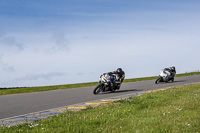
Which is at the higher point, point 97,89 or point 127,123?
point 97,89

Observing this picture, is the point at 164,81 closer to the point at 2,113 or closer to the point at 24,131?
the point at 2,113

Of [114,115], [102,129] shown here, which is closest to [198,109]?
[114,115]

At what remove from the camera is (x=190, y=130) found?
6.45 metres

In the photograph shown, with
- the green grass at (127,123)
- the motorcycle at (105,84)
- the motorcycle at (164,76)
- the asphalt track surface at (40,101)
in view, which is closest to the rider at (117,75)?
the motorcycle at (105,84)

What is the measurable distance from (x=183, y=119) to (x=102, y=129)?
212cm

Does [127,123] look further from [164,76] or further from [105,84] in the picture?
[164,76]

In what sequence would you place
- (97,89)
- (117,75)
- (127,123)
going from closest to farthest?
(127,123) < (97,89) < (117,75)

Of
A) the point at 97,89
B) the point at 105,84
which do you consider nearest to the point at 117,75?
the point at 105,84

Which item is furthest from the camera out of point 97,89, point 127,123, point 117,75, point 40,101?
point 117,75

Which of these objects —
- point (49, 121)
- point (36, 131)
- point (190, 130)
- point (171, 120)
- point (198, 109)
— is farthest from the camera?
point (198, 109)

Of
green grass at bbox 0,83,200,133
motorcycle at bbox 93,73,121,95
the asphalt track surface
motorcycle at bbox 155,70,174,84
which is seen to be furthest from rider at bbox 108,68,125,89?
green grass at bbox 0,83,200,133

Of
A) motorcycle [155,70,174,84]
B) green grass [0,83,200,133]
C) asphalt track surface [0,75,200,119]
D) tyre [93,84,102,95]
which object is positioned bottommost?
green grass [0,83,200,133]

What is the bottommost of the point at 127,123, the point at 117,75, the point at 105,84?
the point at 127,123

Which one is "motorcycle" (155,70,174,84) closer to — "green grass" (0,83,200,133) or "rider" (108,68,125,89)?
"rider" (108,68,125,89)
